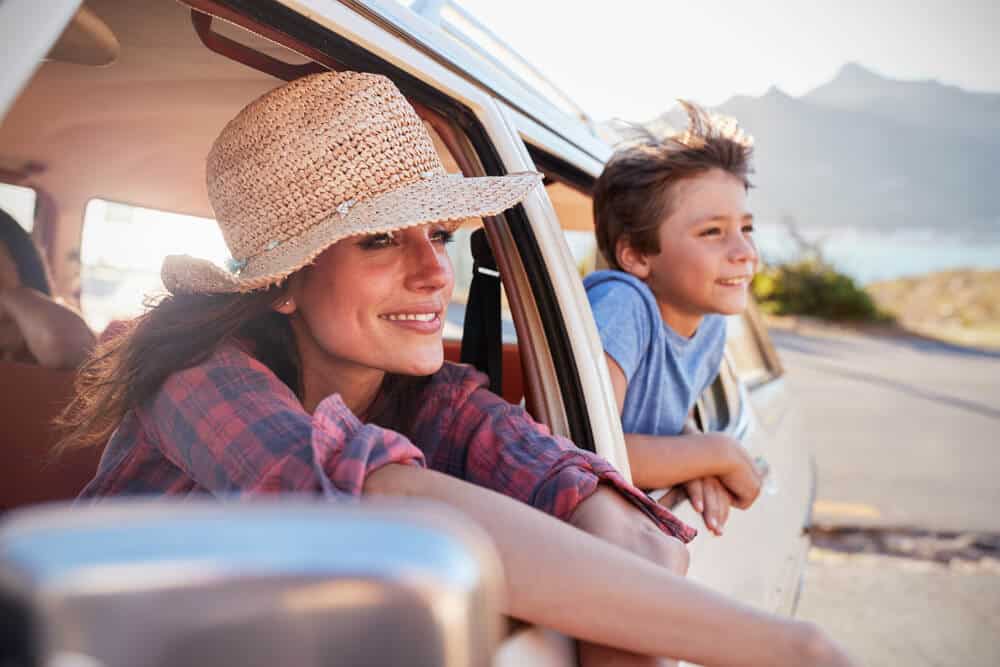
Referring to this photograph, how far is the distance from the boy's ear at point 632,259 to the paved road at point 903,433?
170cm

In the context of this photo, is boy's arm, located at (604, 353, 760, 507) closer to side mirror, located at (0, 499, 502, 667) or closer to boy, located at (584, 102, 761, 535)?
boy, located at (584, 102, 761, 535)

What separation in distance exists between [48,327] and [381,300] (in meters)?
1.05

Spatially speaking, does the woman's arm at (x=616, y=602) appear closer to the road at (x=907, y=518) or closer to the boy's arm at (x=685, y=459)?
the boy's arm at (x=685, y=459)

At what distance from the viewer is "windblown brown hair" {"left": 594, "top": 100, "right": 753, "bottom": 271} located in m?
2.60

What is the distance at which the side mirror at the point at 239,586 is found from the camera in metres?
0.40

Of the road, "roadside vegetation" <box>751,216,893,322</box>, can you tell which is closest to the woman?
the road

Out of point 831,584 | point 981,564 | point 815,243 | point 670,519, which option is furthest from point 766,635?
point 815,243

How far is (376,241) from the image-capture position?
159 centimetres

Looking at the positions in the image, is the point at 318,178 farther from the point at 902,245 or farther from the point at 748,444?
the point at 902,245

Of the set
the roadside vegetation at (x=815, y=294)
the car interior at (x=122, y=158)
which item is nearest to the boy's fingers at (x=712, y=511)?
the car interior at (x=122, y=158)

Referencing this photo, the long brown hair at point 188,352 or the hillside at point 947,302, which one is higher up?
the long brown hair at point 188,352

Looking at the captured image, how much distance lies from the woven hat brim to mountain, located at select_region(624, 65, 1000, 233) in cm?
2980

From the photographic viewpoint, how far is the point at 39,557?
1.34 ft

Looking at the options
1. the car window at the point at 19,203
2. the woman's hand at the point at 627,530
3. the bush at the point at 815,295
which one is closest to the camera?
the woman's hand at the point at 627,530
